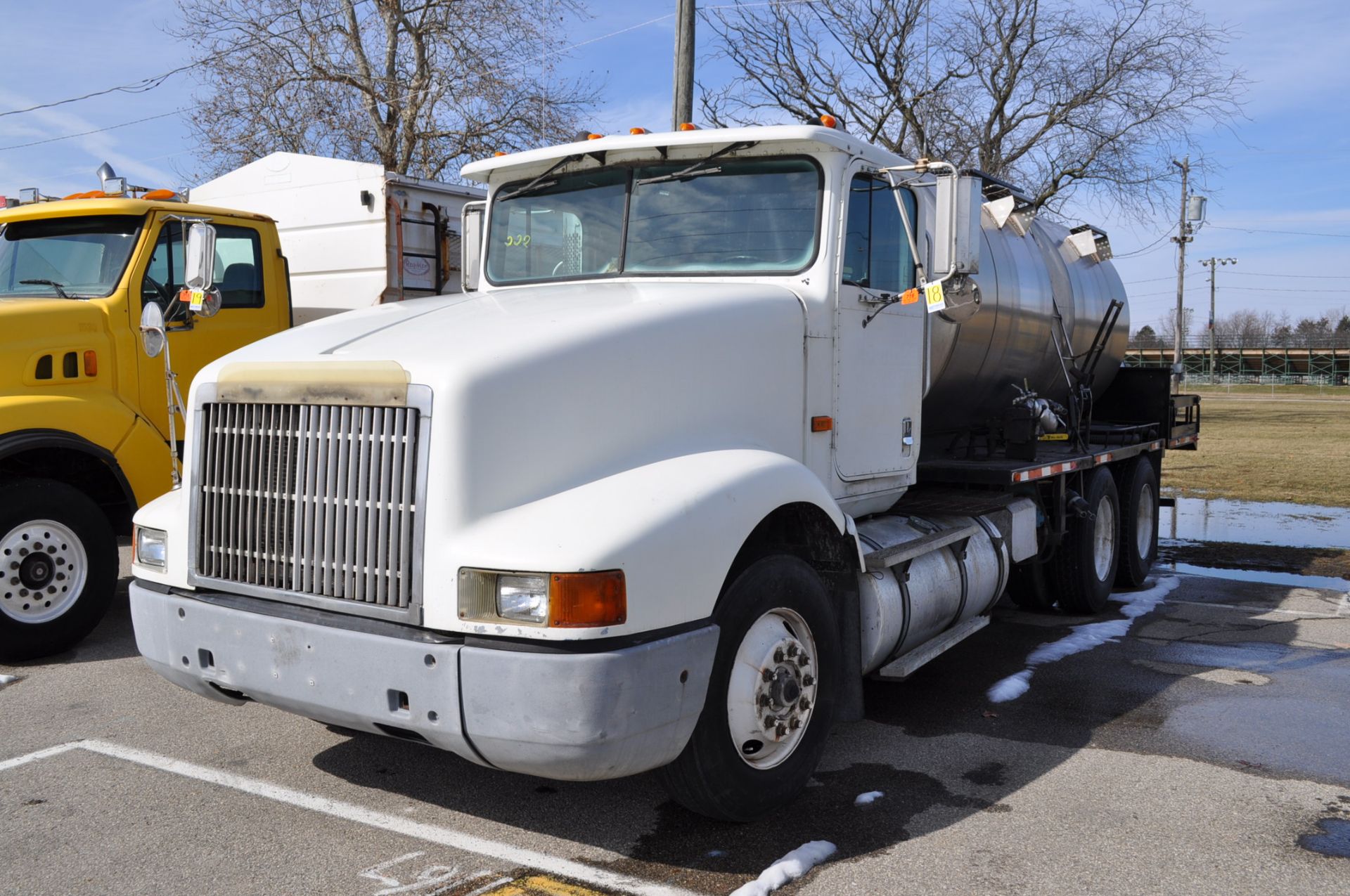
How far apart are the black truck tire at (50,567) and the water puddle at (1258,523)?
9.55 m

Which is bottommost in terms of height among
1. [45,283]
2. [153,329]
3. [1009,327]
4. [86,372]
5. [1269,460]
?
[1269,460]

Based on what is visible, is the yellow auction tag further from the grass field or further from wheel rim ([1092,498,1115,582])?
the grass field

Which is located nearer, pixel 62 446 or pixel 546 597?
pixel 546 597

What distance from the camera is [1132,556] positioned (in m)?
9.23

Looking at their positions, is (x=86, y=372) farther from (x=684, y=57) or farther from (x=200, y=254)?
(x=684, y=57)

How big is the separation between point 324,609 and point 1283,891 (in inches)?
131

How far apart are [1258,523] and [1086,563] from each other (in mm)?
6261

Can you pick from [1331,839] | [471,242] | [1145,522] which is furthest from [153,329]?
[1145,522]

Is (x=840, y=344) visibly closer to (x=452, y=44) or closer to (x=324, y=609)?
(x=324, y=609)

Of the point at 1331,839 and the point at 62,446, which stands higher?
the point at 62,446

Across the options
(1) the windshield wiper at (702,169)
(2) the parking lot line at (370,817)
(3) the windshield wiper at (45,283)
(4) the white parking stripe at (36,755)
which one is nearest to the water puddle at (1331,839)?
(2) the parking lot line at (370,817)

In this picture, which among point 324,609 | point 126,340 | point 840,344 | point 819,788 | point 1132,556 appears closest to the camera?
point 324,609

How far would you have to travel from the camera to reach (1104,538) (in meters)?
8.80

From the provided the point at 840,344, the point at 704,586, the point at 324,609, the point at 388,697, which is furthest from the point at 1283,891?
the point at 324,609
